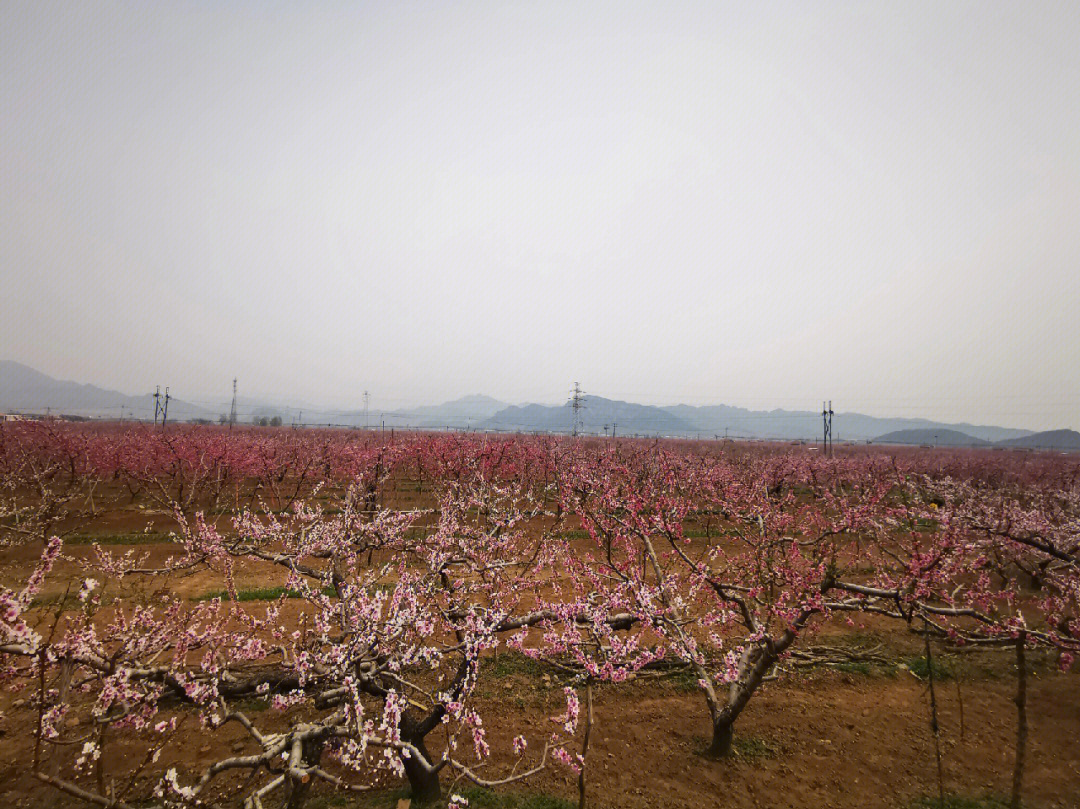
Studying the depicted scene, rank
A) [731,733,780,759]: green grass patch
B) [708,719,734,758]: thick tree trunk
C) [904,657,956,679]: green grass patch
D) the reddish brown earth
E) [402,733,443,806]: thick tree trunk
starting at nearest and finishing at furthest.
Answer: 1. [402,733,443,806]: thick tree trunk
2. the reddish brown earth
3. [708,719,734,758]: thick tree trunk
4. [731,733,780,759]: green grass patch
5. [904,657,956,679]: green grass patch

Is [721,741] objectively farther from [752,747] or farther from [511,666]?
[511,666]

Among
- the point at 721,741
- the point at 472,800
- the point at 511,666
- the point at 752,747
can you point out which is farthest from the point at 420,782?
the point at 752,747

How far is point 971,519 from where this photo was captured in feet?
24.8

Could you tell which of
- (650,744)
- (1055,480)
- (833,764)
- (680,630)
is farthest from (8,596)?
(1055,480)

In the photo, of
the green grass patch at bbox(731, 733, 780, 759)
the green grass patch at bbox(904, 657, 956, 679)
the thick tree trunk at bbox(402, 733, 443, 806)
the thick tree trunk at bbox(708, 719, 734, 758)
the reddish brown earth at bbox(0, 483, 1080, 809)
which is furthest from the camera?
the green grass patch at bbox(904, 657, 956, 679)

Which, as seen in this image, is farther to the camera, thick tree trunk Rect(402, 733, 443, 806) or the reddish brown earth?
the reddish brown earth

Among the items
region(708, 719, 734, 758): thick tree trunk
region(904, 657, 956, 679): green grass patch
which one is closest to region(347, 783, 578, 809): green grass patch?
region(708, 719, 734, 758): thick tree trunk

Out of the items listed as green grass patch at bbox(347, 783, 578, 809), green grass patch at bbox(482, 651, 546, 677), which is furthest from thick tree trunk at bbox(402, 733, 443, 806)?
green grass patch at bbox(482, 651, 546, 677)

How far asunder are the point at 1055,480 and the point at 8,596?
48.2m

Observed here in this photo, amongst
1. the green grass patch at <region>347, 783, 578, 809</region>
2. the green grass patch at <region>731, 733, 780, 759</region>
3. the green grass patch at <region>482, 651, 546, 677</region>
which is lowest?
the green grass patch at <region>482, 651, 546, 677</region>

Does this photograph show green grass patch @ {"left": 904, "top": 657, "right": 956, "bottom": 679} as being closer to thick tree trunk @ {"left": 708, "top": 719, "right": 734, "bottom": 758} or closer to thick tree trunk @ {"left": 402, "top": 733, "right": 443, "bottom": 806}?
thick tree trunk @ {"left": 708, "top": 719, "right": 734, "bottom": 758}

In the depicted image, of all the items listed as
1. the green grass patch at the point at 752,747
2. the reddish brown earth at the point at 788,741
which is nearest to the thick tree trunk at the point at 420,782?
the reddish brown earth at the point at 788,741

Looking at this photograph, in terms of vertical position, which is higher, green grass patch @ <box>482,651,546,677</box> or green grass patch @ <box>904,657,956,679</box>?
green grass patch @ <box>904,657,956,679</box>

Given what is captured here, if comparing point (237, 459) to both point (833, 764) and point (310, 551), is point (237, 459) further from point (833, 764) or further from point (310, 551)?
point (833, 764)
